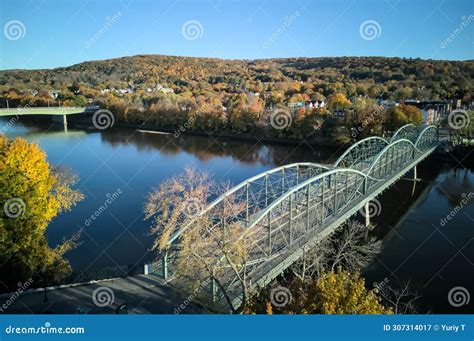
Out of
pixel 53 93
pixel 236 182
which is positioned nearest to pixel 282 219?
pixel 236 182

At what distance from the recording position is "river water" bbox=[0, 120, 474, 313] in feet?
26.2

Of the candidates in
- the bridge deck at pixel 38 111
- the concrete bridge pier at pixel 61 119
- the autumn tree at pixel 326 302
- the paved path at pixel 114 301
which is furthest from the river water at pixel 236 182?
the concrete bridge pier at pixel 61 119

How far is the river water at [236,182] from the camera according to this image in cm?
800

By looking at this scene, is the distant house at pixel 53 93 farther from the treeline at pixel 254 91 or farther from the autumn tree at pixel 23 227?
the autumn tree at pixel 23 227

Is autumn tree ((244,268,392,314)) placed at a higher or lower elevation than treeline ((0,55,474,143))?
lower

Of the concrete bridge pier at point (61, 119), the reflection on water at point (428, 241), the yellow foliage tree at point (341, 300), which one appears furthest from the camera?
the concrete bridge pier at point (61, 119)

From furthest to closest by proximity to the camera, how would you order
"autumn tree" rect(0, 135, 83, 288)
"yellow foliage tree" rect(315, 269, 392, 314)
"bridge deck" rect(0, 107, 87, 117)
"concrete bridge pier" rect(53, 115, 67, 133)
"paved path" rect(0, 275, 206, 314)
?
"concrete bridge pier" rect(53, 115, 67, 133) → "bridge deck" rect(0, 107, 87, 117) → "autumn tree" rect(0, 135, 83, 288) → "paved path" rect(0, 275, 206, 314) → "yellow foliage tree" rect(315, 269, 392, 314)

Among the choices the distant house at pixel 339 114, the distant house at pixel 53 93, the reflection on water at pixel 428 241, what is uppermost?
the distant house at pixel 53 93

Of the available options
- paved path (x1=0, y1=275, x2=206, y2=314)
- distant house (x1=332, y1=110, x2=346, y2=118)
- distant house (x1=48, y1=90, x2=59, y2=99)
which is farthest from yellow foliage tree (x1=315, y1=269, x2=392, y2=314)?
distant house (x1=48, y1=90, x2=59, y2=99)

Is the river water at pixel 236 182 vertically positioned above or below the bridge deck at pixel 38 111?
below

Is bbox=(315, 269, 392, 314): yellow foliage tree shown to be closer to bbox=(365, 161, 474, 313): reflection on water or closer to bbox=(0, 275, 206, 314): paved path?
bbox=(0, 275, 206, 314): paved path

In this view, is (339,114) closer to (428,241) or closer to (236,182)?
(236,182)

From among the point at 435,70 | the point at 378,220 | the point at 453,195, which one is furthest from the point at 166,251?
the point at 435,70

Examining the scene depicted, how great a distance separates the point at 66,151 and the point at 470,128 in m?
19.4
